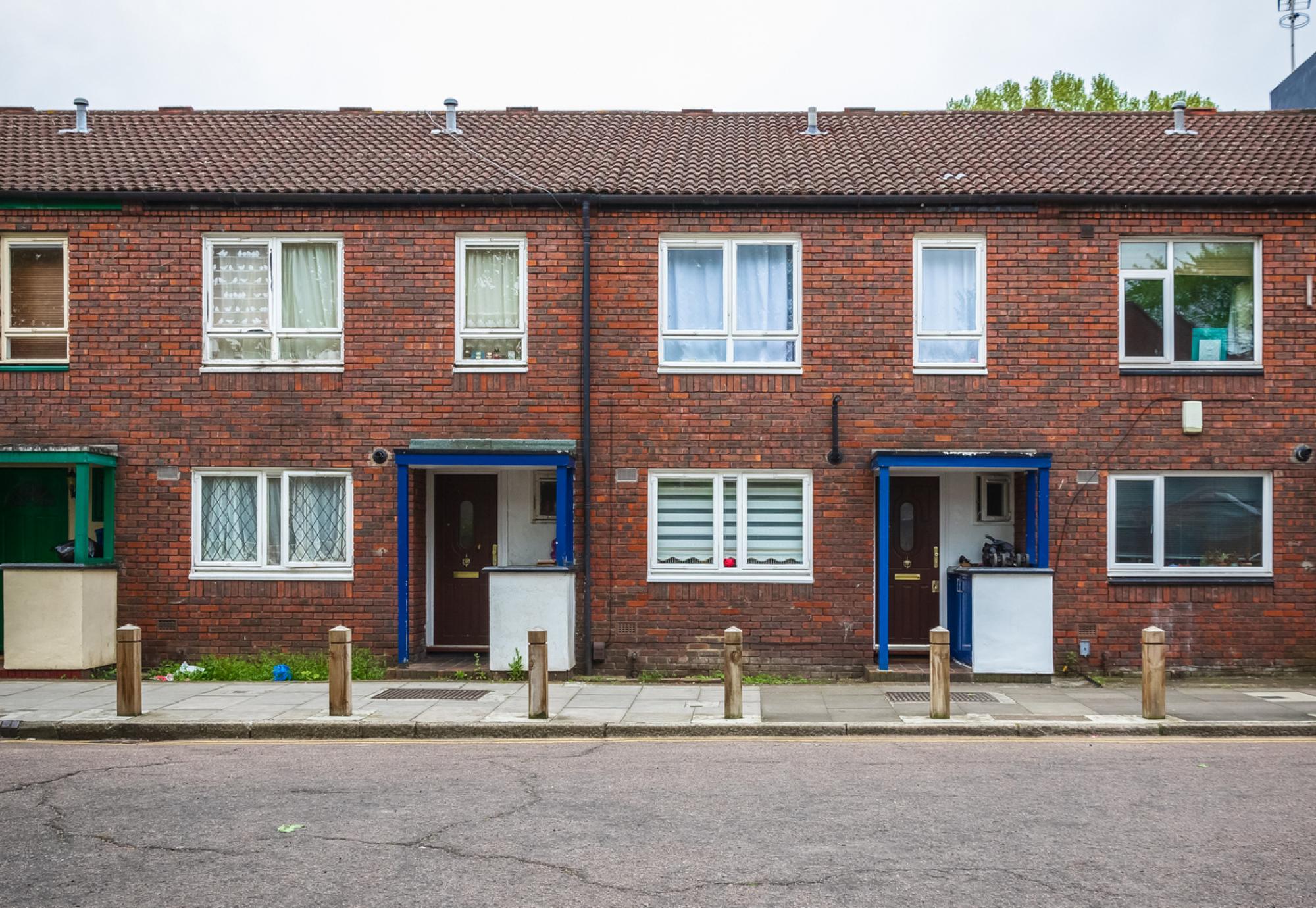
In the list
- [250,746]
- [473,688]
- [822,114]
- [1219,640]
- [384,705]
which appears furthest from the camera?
[822,114]

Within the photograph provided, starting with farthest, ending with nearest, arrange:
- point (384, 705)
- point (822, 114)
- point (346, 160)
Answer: point (822, 114) → point (346, 160) → point (384, 705)

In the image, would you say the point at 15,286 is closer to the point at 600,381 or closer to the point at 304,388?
the point at 304,388

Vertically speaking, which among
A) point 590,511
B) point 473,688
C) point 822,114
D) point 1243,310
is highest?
point 822,114

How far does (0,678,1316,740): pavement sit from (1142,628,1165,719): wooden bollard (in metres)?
0.19

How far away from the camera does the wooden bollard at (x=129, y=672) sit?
35.7ft

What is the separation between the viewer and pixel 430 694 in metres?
12.4

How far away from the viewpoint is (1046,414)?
13.9 meters

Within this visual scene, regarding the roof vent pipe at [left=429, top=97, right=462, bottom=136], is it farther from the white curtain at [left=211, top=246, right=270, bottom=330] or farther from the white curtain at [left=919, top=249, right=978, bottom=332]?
the white curtain at [left=919, top=249, right=978, bottom=332]

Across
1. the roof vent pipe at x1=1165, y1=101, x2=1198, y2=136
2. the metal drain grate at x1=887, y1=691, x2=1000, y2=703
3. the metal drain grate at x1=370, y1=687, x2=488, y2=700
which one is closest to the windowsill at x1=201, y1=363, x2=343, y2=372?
the metal drain grate at x1=370, y1=687, x2=488, y2=700

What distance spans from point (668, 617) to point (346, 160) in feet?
23.8

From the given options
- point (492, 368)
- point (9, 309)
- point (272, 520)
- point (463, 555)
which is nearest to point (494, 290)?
point (492, 368)

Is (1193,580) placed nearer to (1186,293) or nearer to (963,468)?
(963,468)

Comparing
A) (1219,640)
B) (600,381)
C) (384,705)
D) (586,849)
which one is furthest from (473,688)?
(1219,640)

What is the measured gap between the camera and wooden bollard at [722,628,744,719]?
35.4 ft
